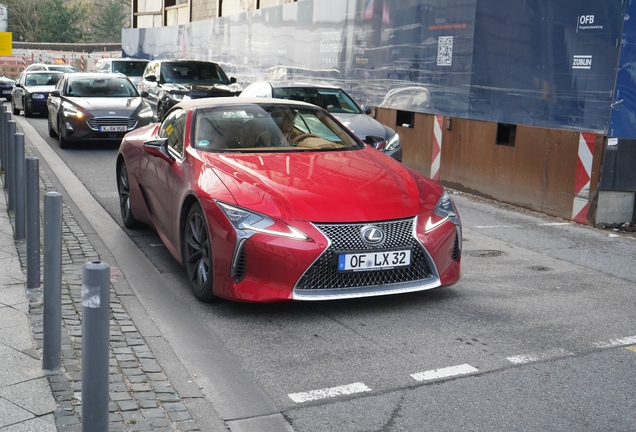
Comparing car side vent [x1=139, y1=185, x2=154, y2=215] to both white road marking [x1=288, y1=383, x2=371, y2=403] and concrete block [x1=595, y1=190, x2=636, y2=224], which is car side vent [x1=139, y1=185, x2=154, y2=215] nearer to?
white road marking [x1=288, y1=383, x2=371, y2=403]

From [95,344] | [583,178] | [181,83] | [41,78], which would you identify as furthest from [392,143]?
[41,78]

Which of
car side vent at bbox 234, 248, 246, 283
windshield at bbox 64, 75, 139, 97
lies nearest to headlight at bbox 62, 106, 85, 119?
windshield at bbox 64, 75, 139, 97

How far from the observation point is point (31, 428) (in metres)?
3.72

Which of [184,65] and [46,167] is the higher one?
[184,65]

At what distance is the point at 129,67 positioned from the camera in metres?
29.8

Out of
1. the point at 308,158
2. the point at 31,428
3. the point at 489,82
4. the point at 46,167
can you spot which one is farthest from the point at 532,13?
the point at 31,428

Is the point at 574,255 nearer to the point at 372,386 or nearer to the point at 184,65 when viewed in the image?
the point at 372,386

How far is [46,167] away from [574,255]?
8.76 meters

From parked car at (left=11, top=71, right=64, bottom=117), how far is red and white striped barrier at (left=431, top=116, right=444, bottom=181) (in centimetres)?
1472

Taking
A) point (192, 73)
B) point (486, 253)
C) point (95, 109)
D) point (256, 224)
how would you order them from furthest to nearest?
1. point (192, 73)
2. point (95, 109)
3. point (486, 253)
4. point (256, 224)

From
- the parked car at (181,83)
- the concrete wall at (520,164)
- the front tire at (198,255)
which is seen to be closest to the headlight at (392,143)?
the concrete wall at (520,164)

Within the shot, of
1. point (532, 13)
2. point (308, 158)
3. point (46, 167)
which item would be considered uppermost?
point (532, 13)

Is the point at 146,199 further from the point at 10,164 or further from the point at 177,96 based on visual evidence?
the point at 177,96

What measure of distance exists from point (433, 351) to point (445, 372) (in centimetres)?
36
